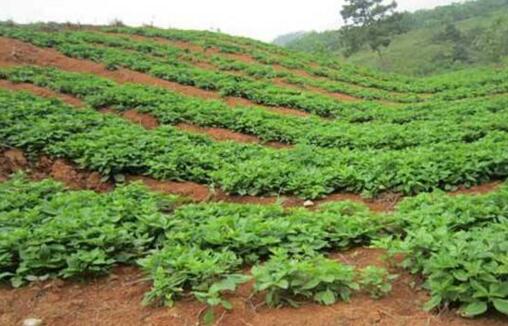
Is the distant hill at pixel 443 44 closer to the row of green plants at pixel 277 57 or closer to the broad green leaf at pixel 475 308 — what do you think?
the row of green plants at pixel 277 57

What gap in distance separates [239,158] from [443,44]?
210 feet

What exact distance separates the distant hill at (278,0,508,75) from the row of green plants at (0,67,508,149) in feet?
82.5

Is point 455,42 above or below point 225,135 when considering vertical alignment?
below

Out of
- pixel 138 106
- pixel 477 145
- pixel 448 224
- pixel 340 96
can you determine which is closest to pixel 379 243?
pixel 448 224

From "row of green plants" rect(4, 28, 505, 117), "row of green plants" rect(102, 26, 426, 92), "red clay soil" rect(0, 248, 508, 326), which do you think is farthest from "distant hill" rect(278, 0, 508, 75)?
"red clay soil" rect(0, 248, 508, 326)

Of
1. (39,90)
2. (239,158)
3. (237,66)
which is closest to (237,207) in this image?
(239,158)

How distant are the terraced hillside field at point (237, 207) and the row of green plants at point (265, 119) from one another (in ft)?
0.15

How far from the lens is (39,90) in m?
12.4

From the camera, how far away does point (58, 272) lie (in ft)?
14.1

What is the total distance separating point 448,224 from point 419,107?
10978mm

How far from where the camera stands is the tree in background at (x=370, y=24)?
44.4 meters

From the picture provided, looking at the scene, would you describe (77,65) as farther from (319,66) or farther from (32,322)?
(32,322)


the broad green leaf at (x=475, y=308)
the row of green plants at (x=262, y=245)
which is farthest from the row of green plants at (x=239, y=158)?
the broad green leaf at (x=475, y=308)

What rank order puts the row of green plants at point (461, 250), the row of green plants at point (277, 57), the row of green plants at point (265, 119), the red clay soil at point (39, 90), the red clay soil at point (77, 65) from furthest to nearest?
the row of green plants at point (277, 57), the red clay soil at point (77, 65), the red clay soil at point (39, 90), the row of green plants at point (265, 119), the row of green plants at point (461, 250)
